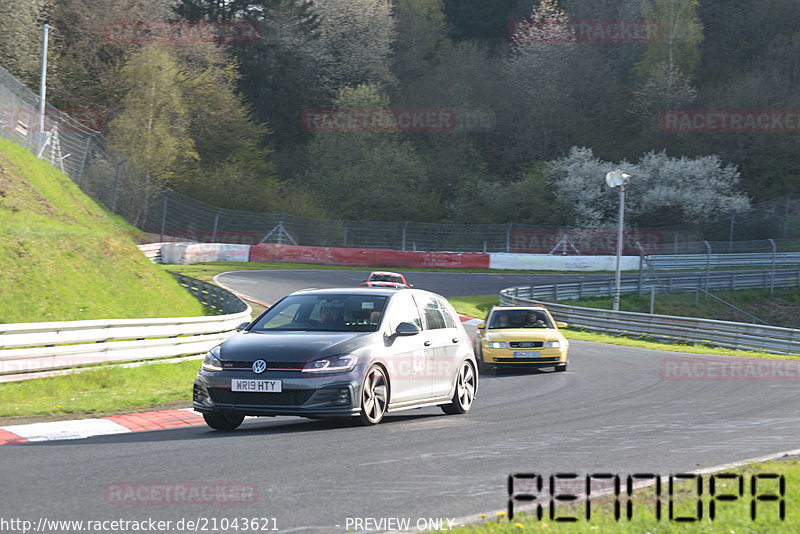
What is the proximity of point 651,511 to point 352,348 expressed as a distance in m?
4.53

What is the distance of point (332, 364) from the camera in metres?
9.72

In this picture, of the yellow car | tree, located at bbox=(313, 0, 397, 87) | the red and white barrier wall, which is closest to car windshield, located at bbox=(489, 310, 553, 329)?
the yellow car

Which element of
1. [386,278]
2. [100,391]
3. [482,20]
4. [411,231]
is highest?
[482,20]

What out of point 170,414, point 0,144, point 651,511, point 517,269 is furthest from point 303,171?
point 651,511

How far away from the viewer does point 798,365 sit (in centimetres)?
2183

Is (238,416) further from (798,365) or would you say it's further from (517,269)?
(517,269)

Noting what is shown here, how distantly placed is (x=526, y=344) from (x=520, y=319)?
1197mm

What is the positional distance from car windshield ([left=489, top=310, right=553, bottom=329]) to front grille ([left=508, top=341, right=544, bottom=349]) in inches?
36.3

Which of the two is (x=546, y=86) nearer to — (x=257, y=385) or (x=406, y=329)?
(x=406, y=329)

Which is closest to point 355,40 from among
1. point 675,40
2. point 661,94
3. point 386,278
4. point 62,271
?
point 661,94

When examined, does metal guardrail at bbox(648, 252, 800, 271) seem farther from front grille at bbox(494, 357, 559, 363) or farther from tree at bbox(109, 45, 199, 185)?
front grille at bbox(494, 357, 559, 363)

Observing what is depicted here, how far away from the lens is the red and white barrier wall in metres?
51.7

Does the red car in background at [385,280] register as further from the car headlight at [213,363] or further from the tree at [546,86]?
the tree at [546,86]

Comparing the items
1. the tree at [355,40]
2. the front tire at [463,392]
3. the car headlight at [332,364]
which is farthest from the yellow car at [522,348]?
the tree at [355,40]
